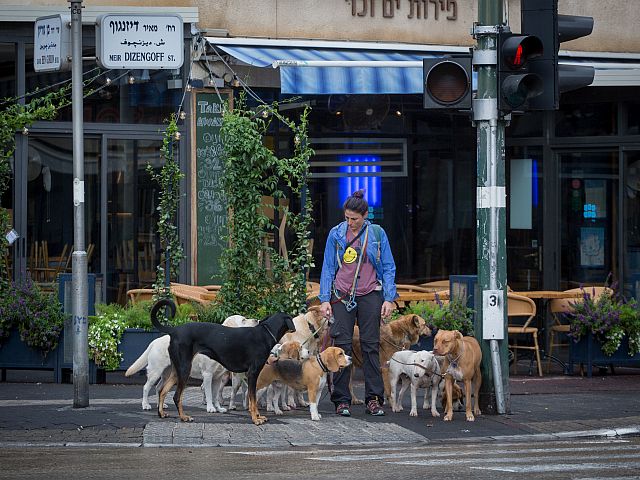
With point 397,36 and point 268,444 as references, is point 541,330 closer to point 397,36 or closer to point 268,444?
point 397,36

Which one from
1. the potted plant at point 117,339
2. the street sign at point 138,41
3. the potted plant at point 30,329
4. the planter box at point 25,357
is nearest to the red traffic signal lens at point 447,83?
the street sign at point 138,41

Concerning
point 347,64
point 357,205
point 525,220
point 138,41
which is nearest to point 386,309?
point 357,205

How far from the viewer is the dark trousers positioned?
12344mm

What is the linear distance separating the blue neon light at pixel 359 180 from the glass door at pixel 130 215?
8.79ft

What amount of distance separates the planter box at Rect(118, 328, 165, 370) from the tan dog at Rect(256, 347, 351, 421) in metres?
2.85

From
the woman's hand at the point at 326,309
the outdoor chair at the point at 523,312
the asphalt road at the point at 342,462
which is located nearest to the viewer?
the asphalt road at the point at 342,462

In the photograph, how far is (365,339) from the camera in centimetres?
1236

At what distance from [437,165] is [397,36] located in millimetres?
2032

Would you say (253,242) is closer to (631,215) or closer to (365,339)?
(365,339)

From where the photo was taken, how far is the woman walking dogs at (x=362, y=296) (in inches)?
486

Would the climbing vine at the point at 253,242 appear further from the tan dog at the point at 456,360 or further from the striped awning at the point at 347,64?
the tan dog at the point at 456,360

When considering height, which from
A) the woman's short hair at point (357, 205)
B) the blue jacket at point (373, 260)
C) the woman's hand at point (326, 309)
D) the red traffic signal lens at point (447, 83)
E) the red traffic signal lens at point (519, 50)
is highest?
the red traffic signal lens at point (519, 50)

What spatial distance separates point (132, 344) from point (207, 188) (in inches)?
154

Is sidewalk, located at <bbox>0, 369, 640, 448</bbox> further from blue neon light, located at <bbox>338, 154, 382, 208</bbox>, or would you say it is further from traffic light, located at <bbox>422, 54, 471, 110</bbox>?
blue neon light, located at <bbox>338, 154, 382, 208</bbox>
